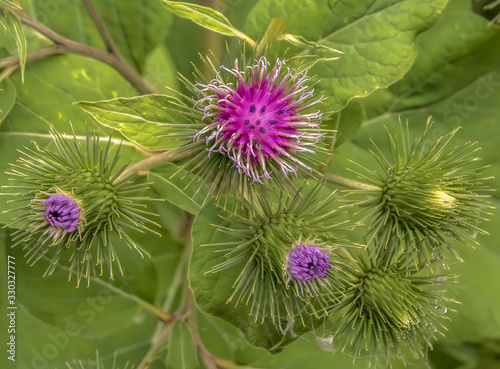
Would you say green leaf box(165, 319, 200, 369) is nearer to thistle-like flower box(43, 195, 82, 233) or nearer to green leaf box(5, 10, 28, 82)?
thistle-like flower box(43, 195, 82, 233)

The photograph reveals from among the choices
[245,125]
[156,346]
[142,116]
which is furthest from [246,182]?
[156,346]

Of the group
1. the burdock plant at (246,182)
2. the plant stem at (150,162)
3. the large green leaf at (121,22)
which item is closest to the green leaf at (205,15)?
the burdock plant at (246,182)

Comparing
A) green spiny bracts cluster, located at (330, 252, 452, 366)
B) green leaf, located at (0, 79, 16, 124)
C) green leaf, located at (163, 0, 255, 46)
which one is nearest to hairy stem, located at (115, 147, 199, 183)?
green leaf, located at (163, 0, 255, 46)

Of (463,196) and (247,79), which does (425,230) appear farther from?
(247,79)

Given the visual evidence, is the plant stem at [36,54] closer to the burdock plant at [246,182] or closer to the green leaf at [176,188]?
the burdock plant at [246,182]

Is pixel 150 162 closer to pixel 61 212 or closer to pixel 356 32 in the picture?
pixel 61 212

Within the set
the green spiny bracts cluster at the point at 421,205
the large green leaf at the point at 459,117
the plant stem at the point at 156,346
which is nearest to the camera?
the green spiny bracts cluster at the point at 421,205
